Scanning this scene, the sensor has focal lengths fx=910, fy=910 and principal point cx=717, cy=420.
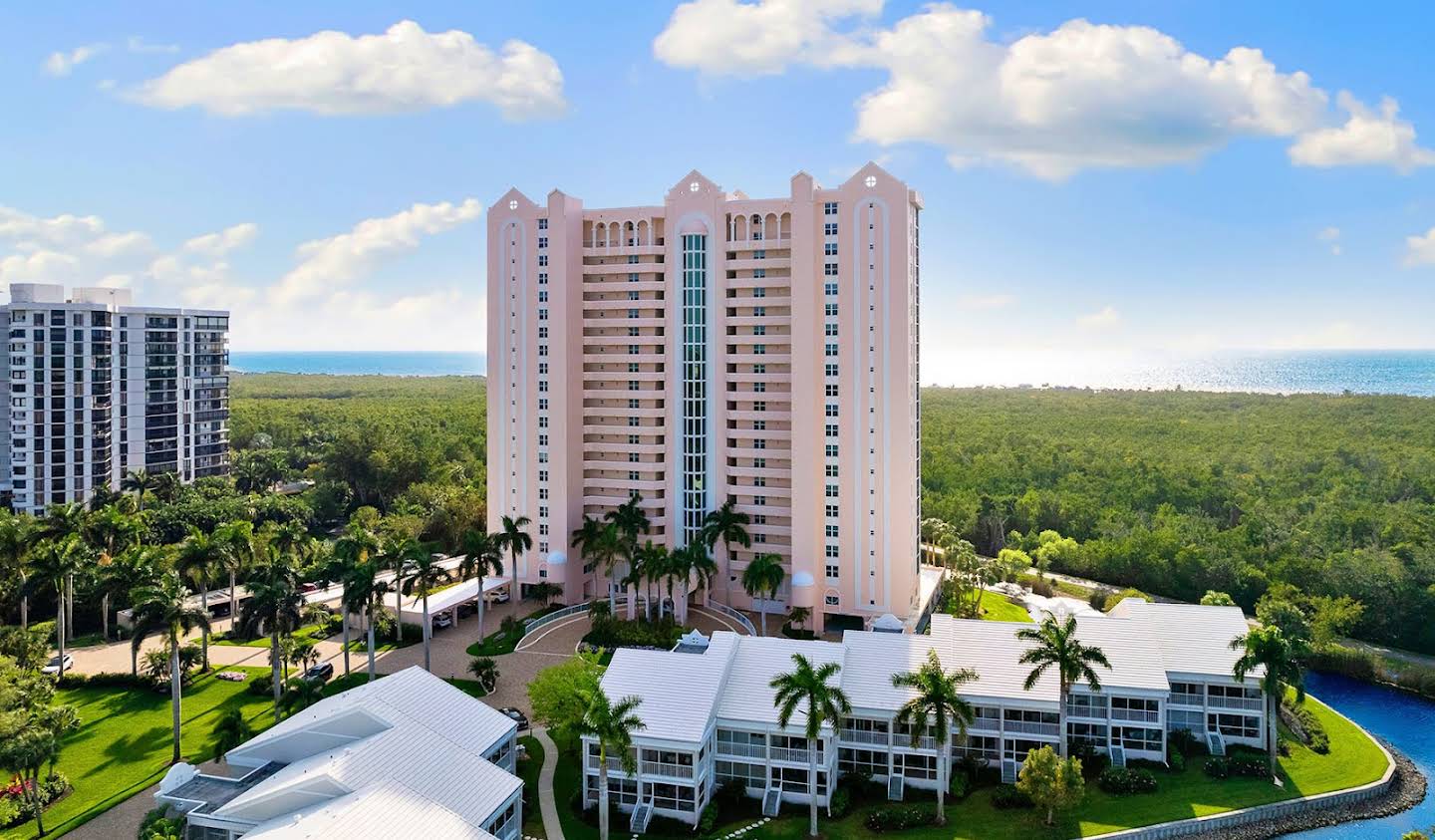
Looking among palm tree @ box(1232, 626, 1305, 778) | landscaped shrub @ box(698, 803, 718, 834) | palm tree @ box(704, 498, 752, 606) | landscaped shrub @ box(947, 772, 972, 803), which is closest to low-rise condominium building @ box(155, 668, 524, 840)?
landscaped shrub @ box(698, 803, 718, 834)

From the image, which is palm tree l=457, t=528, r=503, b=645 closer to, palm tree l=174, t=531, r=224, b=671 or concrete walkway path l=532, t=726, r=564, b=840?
palm tree l=174, t=531, r=224, b=671

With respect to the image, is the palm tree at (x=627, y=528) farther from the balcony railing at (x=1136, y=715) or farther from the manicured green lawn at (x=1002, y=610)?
the balcony railing at (x=1136, y=715)

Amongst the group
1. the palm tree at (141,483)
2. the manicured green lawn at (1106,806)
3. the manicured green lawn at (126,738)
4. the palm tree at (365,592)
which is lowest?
the manicured green lawn at (1106,806)

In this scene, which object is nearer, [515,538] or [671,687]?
[671,687]

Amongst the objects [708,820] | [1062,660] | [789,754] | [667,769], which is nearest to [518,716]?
[667,769]

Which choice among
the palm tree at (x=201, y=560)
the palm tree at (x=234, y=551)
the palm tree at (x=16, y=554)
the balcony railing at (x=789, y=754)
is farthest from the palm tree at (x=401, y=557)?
the balcony railing at (x=789, y=754)

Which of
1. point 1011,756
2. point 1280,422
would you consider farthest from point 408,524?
point 1280,422

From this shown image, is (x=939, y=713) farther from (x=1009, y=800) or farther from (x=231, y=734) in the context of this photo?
(x=231, y=734)

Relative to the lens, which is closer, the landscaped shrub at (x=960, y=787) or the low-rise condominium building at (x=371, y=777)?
the low-rise condominium building at (x=371, y=777)
